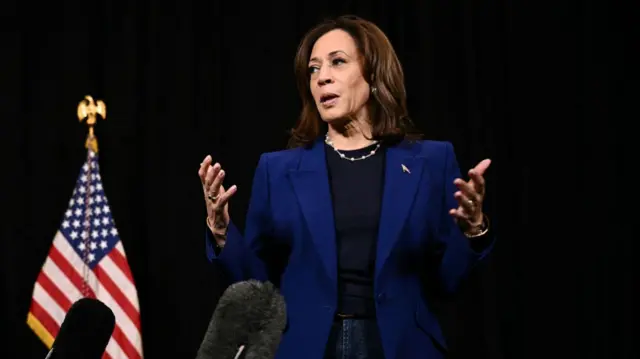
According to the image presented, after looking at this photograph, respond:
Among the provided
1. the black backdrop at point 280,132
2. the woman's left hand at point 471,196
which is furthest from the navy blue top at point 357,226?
the black backdrop at point 280,132

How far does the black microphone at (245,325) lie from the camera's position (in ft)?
2.80

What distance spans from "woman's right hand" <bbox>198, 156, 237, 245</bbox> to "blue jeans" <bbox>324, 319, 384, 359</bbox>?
0.34 m

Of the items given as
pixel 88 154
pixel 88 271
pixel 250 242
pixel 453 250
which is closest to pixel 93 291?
pixel 88 271

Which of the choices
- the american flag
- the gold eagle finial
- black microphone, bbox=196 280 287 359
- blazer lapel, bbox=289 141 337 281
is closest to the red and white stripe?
the american flag

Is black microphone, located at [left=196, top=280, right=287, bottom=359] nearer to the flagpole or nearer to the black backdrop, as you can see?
the black backdrop

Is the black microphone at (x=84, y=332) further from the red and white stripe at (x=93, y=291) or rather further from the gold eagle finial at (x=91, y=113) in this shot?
the gold eagle finial at (x=91, y=113)

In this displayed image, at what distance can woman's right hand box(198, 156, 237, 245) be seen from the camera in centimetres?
182

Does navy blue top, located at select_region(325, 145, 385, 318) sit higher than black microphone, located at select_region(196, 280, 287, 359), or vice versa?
black microphone, located at select_region(196, 280, 287, 359)

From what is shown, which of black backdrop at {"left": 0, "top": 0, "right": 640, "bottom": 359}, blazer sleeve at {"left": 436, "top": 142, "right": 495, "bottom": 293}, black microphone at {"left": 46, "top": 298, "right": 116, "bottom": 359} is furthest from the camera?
black backdrop at {"left": 0, "top": 0, "right": 640, "bottom": 359}

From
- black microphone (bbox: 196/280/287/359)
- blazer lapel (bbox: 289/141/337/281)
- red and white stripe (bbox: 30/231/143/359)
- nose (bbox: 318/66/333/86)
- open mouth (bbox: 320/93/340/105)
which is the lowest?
red and white stripe (bbox: 30/231/143/359)

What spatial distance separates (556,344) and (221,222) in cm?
208

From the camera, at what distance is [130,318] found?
3631 millimetres

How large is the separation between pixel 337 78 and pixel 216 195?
46 cm

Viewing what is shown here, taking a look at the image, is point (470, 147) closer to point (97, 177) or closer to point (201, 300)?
point (201, 300)
